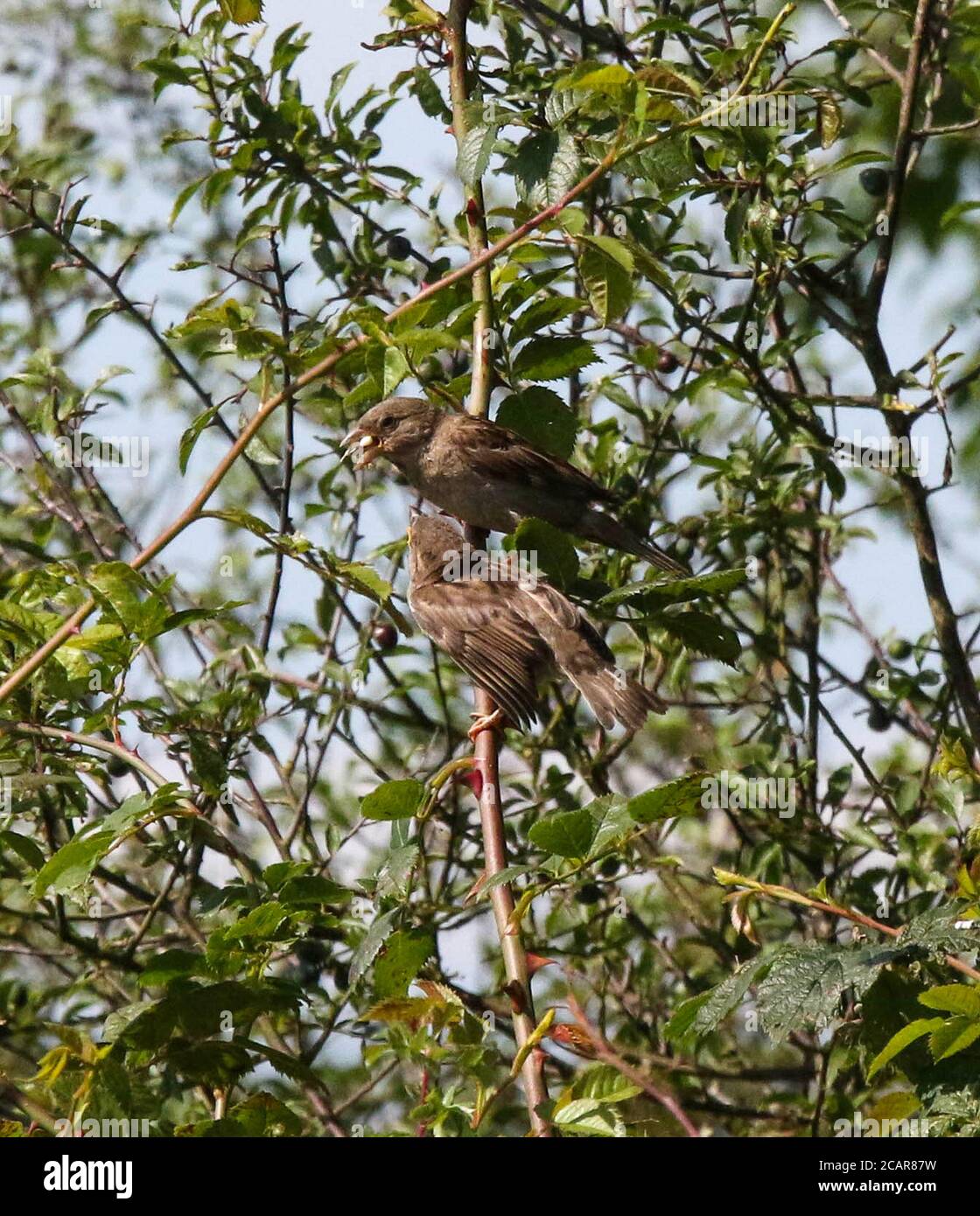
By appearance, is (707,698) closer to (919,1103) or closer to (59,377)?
(59,377)

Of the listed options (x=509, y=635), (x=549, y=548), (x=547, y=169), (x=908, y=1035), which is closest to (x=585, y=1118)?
(x=908, y=1035)

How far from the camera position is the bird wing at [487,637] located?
4859mm

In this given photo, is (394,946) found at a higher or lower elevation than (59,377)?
lower

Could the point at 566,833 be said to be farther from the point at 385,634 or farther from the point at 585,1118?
the point at 385,634

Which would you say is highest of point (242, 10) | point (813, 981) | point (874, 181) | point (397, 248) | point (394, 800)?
point (874, 181)

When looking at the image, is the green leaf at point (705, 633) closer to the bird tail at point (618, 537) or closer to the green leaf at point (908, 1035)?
the green leaf at point (908, 1035)

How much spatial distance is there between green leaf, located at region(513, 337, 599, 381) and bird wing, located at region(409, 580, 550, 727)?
1.11m

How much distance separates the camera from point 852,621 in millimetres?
6312

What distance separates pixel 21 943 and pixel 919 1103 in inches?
163

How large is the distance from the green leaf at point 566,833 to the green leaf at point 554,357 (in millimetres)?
1511

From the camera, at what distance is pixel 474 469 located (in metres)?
5.90

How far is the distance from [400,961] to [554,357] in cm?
163
